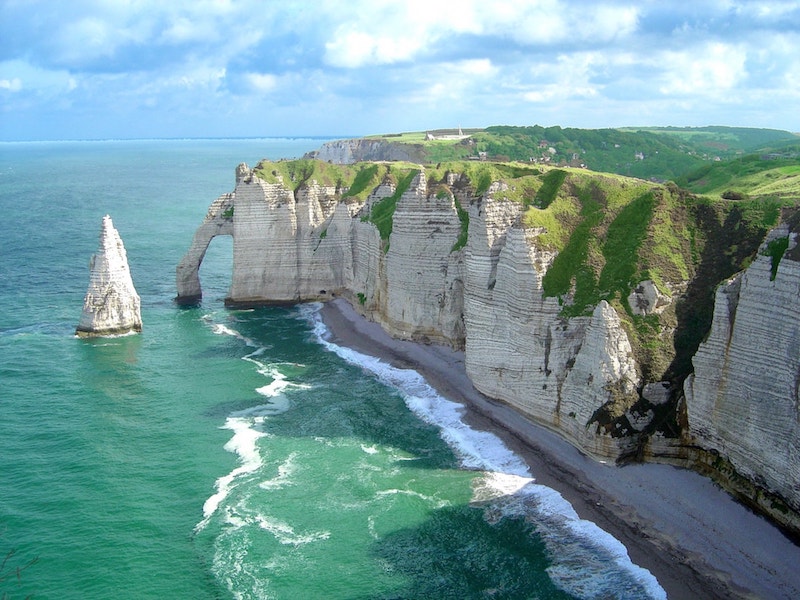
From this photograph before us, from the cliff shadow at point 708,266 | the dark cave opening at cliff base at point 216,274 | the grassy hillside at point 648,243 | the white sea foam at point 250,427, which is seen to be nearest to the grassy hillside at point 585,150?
the dark cave opening at cliff base at point 216,274

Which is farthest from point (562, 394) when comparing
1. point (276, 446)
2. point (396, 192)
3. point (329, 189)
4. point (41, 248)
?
point (41, 248)

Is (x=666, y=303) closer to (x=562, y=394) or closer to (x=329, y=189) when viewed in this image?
(x=562, y=394)

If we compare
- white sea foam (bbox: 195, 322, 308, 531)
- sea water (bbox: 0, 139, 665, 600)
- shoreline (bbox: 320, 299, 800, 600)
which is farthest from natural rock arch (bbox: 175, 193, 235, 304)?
shoreline (bbox: 320, 299, 800, 600)

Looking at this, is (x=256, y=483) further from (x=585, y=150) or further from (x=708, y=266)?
(x=585, y=150)

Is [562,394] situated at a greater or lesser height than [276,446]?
greater

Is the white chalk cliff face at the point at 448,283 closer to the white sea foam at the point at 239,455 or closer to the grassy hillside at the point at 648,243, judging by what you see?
the grassy hillside at the point at 648,243

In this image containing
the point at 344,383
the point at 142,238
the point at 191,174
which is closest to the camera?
the point at 344,383

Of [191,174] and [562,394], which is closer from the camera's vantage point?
[562,394]

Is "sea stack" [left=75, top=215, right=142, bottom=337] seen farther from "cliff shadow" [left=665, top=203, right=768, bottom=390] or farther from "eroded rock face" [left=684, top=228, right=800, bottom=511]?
"eroded rock face" [left=684, top=228, right=800, bottom=511]
